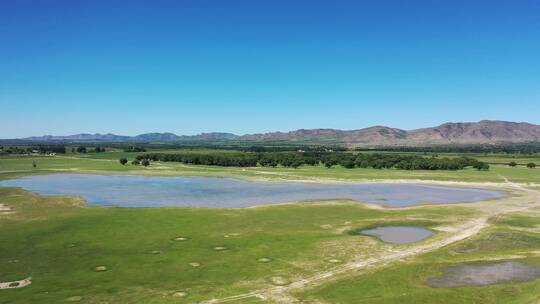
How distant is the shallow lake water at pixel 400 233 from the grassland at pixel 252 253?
1.32 meters

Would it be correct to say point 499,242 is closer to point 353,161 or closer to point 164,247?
point 164,247

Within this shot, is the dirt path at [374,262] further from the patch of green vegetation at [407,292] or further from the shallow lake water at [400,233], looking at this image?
the shallow lake water at [400,233]

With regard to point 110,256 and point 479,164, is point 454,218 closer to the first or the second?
point 110,256

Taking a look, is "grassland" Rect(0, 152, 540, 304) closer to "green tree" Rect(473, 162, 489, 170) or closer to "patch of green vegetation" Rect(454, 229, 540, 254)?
"patch of green vegetation" Rect(454, 229, 540, 254)

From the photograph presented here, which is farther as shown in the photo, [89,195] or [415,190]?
[415,190]

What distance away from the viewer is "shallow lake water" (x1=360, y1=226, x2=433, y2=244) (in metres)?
38.0

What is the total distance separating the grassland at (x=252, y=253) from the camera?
2423 centimetres

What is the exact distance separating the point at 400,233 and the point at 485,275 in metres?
13.4

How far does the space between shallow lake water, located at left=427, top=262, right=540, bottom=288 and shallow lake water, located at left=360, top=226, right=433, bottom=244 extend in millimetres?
8102

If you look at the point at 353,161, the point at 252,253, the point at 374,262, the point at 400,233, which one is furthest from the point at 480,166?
the point at 252,253

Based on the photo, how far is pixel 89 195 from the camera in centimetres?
6906

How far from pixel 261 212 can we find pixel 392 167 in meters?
88.1

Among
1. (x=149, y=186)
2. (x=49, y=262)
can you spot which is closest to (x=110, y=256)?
(x=49, y=262)

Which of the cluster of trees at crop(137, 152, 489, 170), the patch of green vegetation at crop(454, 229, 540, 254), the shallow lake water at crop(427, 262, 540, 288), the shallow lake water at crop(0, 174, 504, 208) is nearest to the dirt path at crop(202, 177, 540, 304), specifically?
the patch of green vegetation at crop(454, 229, 540, 254)
